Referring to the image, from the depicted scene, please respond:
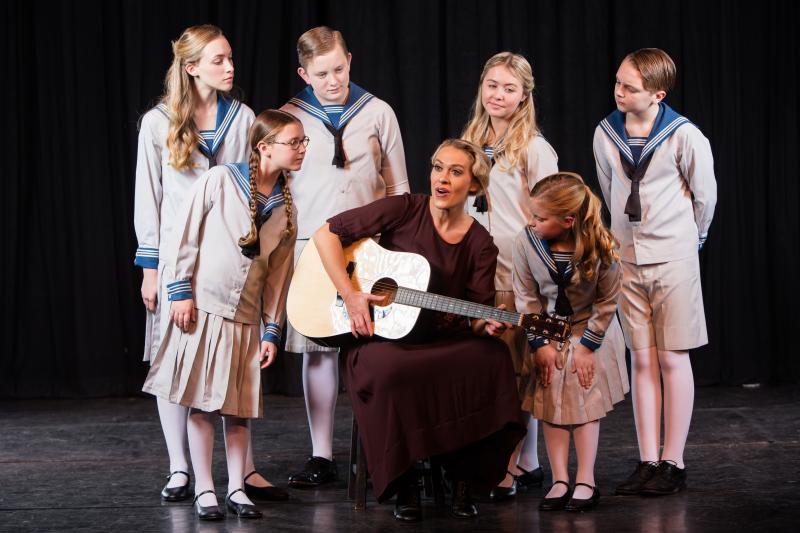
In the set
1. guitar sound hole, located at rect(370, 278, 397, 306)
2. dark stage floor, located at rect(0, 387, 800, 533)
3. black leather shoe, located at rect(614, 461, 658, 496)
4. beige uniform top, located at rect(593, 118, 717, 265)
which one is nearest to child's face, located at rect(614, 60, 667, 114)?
beige uniform top, located at rect(593, 118, 717, 265)

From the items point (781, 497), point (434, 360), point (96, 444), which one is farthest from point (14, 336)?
point (781, 497)

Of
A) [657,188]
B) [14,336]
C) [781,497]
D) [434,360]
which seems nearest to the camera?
[434,360]

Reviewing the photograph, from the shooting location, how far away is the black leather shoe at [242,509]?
3.58 metres

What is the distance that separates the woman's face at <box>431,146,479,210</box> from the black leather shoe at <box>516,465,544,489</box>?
3.64 ft

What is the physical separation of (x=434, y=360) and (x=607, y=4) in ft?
11.1

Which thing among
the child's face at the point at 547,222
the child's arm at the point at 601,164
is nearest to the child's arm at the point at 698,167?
the child's arm at the point at 601,164

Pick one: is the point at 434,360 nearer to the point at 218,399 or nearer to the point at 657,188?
the point at 218,399

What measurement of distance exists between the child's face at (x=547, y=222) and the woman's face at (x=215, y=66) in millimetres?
1260

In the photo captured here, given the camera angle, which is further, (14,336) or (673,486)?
(14,336)

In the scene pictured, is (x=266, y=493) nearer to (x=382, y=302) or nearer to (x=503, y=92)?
(x=382, y=302)

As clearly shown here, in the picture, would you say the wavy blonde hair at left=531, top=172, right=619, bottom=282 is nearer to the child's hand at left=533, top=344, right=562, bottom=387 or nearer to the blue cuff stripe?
the child's hand at left=533, top=344, right=562, bottom=387

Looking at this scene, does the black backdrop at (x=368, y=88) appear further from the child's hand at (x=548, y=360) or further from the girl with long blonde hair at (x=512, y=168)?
the child's hand at (x=548, y=360)

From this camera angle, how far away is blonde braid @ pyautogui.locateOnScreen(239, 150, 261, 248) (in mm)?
3588

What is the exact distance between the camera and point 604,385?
3.70 metres
